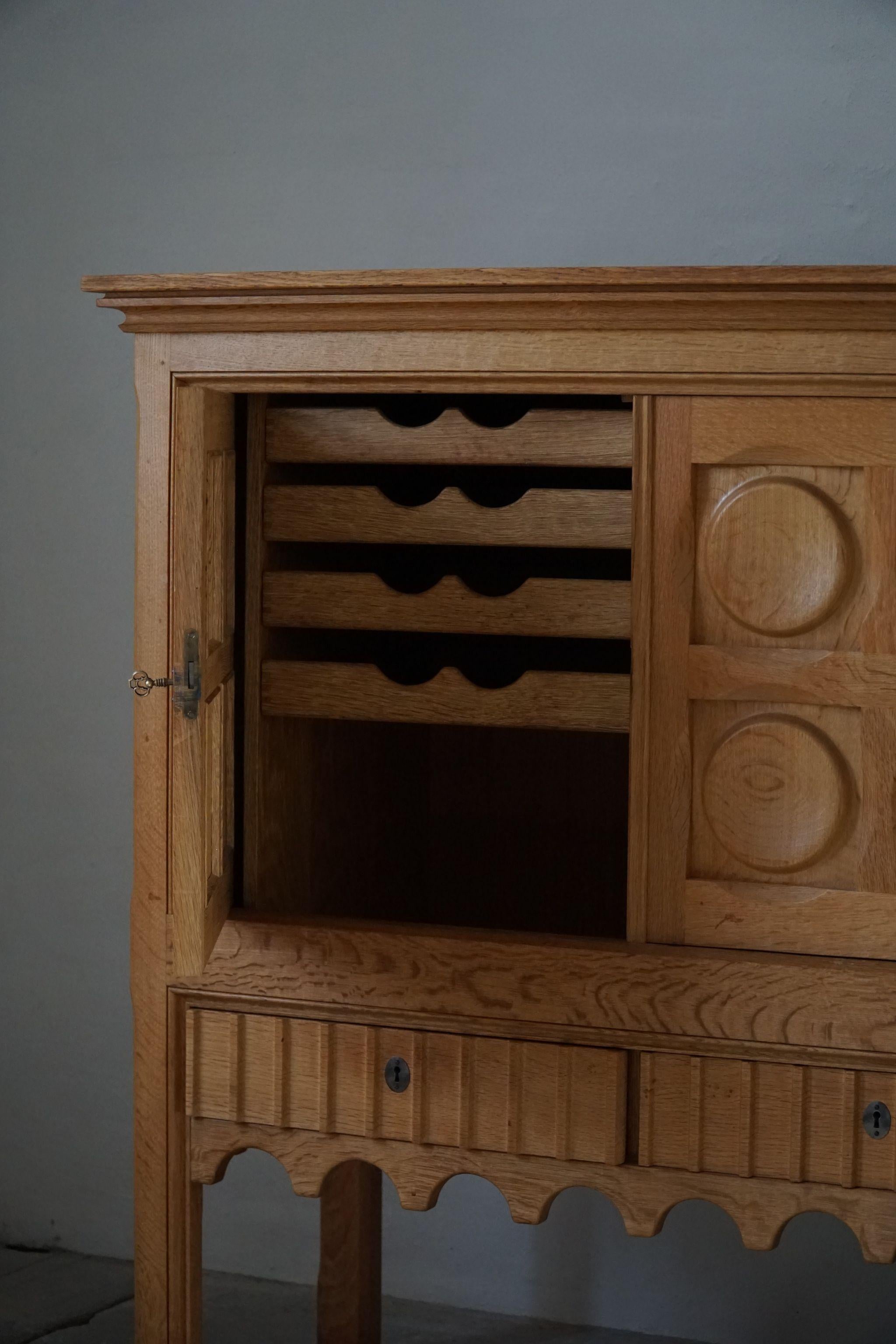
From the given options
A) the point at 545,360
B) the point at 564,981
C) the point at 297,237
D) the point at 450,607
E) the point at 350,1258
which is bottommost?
the point at 350,1258

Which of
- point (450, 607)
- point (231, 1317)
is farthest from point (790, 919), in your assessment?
point (231, 1317)

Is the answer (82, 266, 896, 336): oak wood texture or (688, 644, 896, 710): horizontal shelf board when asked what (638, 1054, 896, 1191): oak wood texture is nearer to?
(688, 644, 896, 710): horizontal shelf board

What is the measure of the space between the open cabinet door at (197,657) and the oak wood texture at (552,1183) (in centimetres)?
24

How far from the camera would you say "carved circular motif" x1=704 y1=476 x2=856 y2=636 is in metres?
1.51

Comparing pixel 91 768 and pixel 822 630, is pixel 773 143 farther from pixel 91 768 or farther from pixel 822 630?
pixel 91 768

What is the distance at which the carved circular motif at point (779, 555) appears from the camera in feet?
4.94

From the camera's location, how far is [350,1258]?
88.1 inches

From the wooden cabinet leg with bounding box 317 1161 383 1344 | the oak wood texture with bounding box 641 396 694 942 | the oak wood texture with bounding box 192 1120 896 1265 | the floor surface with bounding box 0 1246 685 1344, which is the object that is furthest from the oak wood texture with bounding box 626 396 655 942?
the floor surface with bounding box 0 1246 685 1344

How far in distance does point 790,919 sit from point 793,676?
0.87ft

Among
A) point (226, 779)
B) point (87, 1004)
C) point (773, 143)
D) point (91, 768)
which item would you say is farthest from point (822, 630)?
point (87, 1004)

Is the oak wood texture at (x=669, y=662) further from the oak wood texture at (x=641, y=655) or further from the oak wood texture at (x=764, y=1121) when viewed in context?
the oak wood texture at (x=764, y=1121)

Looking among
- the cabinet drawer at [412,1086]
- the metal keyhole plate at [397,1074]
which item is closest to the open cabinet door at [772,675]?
the cabinet drawer at [412,1086]

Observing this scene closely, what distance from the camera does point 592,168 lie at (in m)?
2.37

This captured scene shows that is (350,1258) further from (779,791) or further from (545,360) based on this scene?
(545,360)
